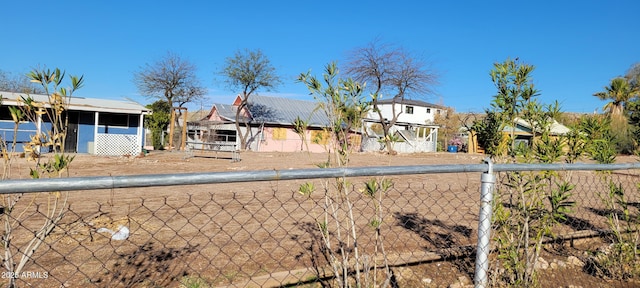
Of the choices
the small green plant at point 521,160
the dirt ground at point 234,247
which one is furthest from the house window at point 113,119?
the small green plant at point 521,160

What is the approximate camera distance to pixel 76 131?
19312 millimetres

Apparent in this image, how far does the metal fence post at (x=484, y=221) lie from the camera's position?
86.7 inches

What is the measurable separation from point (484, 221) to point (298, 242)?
7.16ft

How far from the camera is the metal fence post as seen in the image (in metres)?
2.20

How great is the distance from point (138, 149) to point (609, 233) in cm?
1863

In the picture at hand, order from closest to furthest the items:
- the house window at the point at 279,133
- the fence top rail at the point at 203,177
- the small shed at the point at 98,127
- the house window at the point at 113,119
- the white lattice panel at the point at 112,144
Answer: the fence top rail at the point at 203,177 → the small shed at the point at 98,127 → the white lattice panel at the point at 112,144 → the house window at the point at 113,119 → the house window at the point at 279,133

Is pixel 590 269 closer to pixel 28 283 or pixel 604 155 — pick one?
pixel 604 155

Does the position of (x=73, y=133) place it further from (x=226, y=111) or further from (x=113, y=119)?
(x=226, y=111)

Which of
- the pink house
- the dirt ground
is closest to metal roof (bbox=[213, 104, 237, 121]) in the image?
the pink house

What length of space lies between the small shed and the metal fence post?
61.8ft

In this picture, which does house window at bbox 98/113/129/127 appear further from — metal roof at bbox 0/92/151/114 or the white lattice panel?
the white lattice panel

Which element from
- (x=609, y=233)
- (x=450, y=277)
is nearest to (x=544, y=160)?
(x=450, y=277)

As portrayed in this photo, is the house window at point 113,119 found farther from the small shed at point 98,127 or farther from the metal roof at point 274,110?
the metal roof at point 274,110

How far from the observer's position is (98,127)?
19.8m
